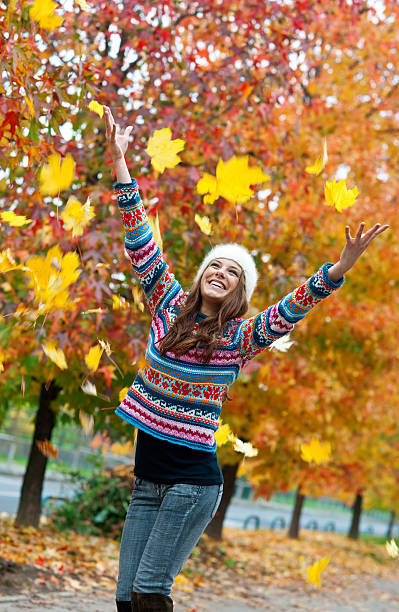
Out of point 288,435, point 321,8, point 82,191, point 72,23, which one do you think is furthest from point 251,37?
point 288,435

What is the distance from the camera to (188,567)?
32.1ft

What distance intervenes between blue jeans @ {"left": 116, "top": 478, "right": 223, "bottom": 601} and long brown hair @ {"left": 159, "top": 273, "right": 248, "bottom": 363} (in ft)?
1.70

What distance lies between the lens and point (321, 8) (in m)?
7.13

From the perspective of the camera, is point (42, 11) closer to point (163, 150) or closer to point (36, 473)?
point (163, 150)

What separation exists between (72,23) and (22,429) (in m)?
19.0

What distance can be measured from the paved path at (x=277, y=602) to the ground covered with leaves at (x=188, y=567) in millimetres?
167

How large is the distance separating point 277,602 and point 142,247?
23.0 ft

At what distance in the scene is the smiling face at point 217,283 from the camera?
297cm

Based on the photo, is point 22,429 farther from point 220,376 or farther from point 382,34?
point 220,376

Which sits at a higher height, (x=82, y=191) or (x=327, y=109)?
(x=327, y=109)

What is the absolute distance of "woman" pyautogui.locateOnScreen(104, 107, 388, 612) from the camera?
8.84 ft

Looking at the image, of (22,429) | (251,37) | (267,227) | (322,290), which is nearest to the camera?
(322,290)

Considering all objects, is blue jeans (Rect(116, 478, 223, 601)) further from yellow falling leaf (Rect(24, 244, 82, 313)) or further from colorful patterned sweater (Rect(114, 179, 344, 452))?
yellow falling leaf (Rect(24, 244, 82, 313))

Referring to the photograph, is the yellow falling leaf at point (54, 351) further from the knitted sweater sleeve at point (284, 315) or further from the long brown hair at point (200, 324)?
the knitted sweater sleeve at point (284, 315)
